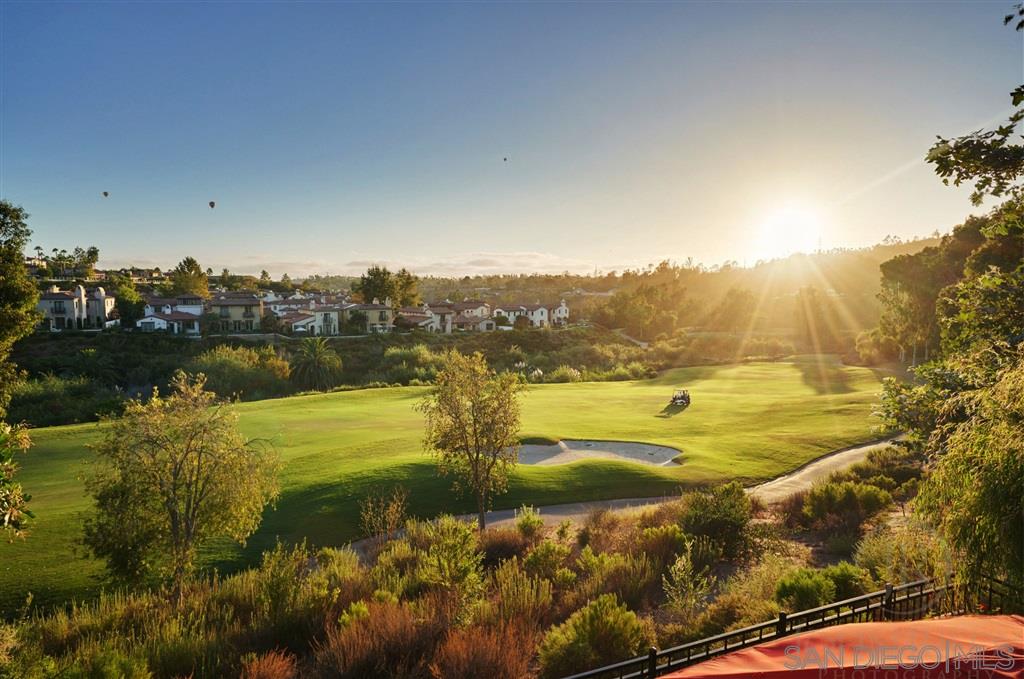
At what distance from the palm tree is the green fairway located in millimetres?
15847

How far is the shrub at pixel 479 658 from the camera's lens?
6.93m

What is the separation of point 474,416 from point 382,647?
869 cm

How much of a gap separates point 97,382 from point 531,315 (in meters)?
72.8

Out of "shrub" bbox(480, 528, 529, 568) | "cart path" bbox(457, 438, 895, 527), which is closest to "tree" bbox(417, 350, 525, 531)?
"shrub" bbox(480, 528, 529, 568)

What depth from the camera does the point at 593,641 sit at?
26.4 ft

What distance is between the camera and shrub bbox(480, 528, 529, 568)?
551 inches

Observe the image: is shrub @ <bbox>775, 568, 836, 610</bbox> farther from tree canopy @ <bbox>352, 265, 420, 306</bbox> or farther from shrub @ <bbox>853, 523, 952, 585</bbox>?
tree canopy @ <bbox>352, 265, 420, 306</bbox>

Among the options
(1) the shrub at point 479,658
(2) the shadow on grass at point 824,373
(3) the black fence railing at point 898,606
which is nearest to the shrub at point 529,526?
(1) the shrub at point 479,658

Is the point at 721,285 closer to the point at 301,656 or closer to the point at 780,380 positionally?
the point at 780,380

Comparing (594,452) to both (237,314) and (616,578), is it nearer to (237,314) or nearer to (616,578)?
(616,578)

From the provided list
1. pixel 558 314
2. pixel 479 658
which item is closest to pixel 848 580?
pixel 479 658

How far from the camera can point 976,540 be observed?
6.73 m

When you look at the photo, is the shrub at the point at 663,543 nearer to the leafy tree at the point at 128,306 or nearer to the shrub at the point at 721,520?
the shrub at the point at 721,520

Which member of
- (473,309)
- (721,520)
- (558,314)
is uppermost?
(473,309)
